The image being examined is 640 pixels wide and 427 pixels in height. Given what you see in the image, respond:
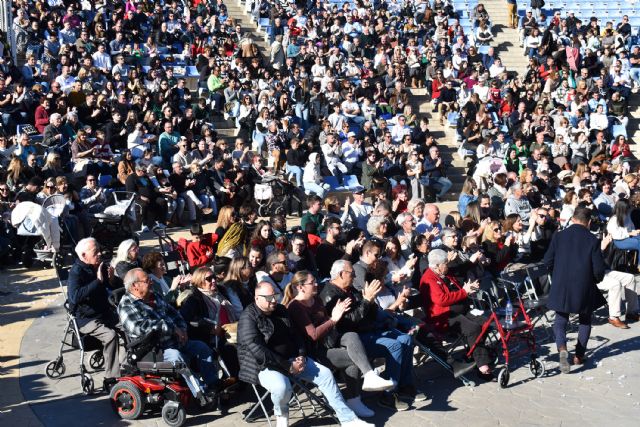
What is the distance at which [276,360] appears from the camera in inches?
287

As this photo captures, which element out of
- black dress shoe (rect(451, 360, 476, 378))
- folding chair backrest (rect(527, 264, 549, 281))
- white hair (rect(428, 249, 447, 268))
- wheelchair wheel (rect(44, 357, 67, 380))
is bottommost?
black dress shoe (rect(451, 360, 476, 378))

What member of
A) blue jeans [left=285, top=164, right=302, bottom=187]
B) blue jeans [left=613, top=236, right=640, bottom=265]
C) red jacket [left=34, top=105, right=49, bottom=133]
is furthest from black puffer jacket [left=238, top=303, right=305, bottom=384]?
red jacket [left=34, top=105, right=49, bottom=133]

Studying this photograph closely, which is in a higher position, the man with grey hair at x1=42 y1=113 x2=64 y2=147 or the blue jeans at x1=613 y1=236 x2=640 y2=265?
the man with grey hair at x1=42 y1=113 x2=64 y2=147

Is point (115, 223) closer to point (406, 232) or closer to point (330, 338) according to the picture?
point (406, 232)

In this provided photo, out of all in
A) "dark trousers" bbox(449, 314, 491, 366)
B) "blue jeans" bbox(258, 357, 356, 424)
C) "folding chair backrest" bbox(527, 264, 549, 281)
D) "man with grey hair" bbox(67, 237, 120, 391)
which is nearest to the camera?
"blue jeans" bbox(258, 357, 356, 424)

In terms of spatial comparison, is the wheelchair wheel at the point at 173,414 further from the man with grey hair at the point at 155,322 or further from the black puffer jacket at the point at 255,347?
the black puffer jacket at the point at 255,347

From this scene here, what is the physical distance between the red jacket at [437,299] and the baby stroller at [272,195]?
6060 mm

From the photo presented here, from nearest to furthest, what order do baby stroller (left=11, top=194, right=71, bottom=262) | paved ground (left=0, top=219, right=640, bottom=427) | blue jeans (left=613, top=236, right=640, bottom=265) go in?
paved ground (left=0, top=219, right=640, bottom=427), baby stroller (left=11, top=194, right=71, bottom=262), blue jeans (left=613, top=236, right=640, bottom=265)

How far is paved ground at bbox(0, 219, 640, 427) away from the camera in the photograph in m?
7.66

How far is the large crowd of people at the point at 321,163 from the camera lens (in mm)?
8047

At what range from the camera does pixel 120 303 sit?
24.7ft

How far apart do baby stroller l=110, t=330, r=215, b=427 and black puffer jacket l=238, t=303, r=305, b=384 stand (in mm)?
398

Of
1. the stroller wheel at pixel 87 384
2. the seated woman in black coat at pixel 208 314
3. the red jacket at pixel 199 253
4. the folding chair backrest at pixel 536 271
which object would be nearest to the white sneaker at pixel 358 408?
the seated woman in black coat at pixel 208 314

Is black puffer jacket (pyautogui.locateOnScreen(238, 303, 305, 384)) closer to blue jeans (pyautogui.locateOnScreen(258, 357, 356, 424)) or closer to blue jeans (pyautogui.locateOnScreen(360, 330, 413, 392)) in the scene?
blue jeans (pyautogui.locateOnScreen(258, 357, 356, 424))
